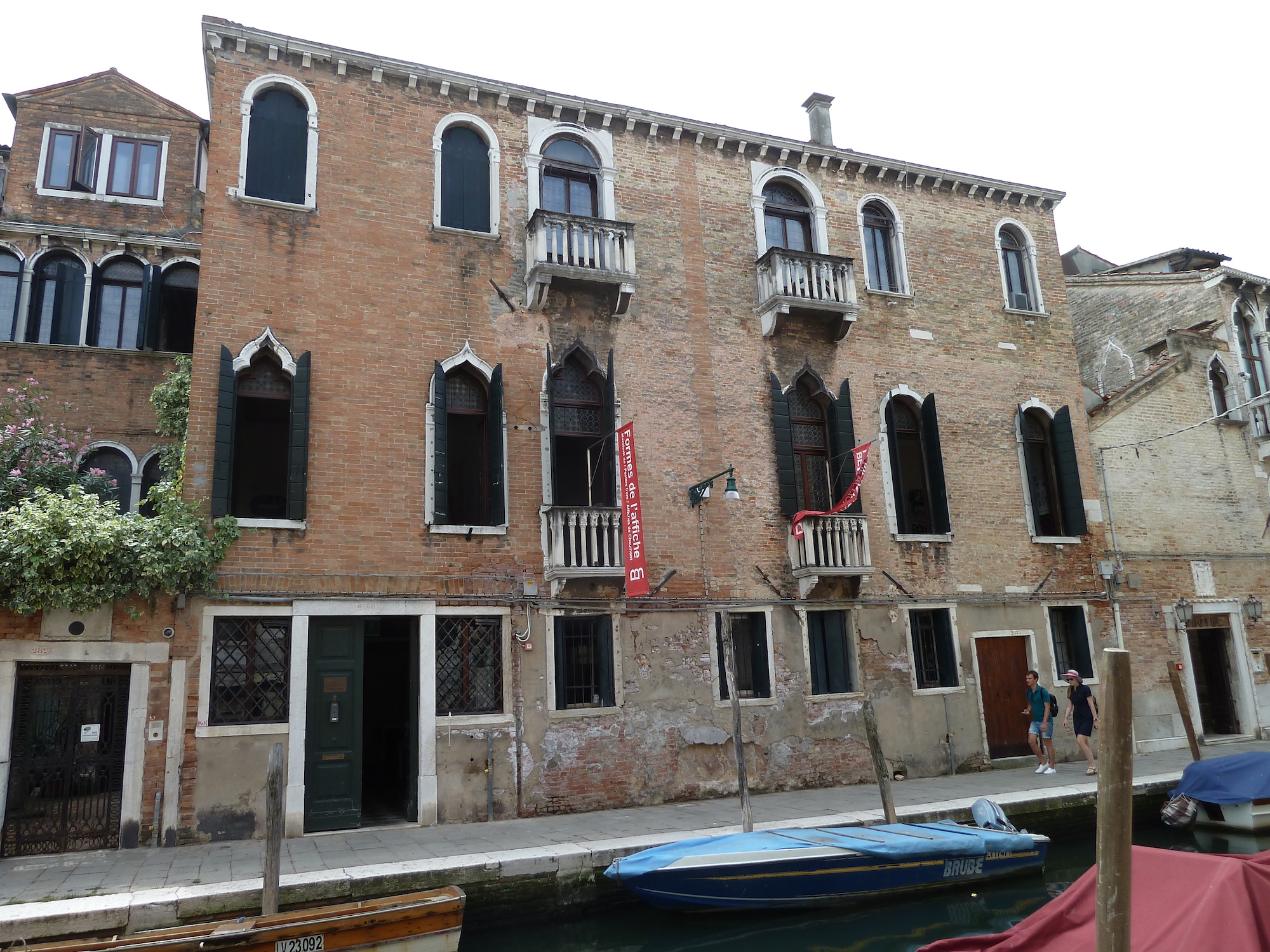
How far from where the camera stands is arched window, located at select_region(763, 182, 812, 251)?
600 inches

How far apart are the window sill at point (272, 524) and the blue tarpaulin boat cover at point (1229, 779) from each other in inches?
469

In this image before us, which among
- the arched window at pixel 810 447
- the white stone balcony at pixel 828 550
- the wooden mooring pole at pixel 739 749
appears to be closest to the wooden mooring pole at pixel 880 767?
the wooden mooring pole at pixel 739 749

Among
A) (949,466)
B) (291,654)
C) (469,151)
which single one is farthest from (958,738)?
(469,151)

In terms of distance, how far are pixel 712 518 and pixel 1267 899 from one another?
852 cm

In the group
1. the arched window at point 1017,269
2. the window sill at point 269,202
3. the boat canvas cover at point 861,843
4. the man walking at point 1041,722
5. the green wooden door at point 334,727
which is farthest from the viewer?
the arched window at point 1017,269

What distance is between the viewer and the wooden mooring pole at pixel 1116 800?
3.89 metres

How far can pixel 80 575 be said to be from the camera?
9648 mm

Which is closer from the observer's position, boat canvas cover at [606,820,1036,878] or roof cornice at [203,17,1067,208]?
boat canvas cover at [606,820,1036,878]

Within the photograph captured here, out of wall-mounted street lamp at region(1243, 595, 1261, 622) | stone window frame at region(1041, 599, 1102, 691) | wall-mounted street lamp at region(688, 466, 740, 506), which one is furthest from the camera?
wall-mounted street lamp at region(1243, 595, 1261, 622)

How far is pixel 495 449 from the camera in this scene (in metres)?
12.3

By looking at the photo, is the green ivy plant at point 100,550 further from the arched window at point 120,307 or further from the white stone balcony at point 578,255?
the white stone balcony at point 578,255

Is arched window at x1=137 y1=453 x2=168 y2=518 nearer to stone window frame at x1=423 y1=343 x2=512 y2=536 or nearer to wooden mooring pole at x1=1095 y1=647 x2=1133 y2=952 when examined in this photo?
stone window frame at x1=423 y1=343 x2=512 y2=536

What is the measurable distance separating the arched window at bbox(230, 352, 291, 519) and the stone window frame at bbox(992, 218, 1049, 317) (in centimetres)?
1262

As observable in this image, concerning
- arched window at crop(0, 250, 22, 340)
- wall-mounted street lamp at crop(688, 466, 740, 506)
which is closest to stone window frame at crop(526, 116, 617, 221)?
wall-mounted street lamp at crop(688, 466, 740, 506)
